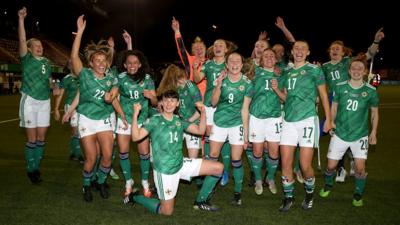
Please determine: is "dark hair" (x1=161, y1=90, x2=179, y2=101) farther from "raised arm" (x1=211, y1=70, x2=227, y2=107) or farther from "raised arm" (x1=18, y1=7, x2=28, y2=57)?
"raised arm" (x1=18, y1=7, x2=28, y2=57)

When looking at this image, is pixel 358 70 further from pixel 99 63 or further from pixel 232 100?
pixel 99 63

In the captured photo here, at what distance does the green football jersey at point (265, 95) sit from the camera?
626cm

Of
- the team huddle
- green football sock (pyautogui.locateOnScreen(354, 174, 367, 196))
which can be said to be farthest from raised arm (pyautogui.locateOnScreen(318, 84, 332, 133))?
green football sock (pyautogui.locateOnScreen(354, 174, 367, 196))

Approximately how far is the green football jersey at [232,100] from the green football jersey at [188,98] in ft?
1.53

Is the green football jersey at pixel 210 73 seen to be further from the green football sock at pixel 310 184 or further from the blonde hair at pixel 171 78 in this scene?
the green football sock at pixel 310 184

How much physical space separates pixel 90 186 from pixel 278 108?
3.08 metres

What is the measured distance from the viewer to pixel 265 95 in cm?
630

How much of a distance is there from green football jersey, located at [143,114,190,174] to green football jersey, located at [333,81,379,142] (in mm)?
2354

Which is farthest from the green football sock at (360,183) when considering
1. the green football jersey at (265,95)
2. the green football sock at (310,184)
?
the green football jersey at (265,95)

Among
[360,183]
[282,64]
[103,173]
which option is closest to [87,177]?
[103,173]

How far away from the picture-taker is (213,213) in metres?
5.48

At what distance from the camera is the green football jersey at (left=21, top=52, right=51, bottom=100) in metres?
6.71

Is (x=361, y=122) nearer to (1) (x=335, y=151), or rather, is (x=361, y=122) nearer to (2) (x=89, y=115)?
(1) (x=335, y=151)

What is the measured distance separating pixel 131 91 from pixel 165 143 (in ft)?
4.07
